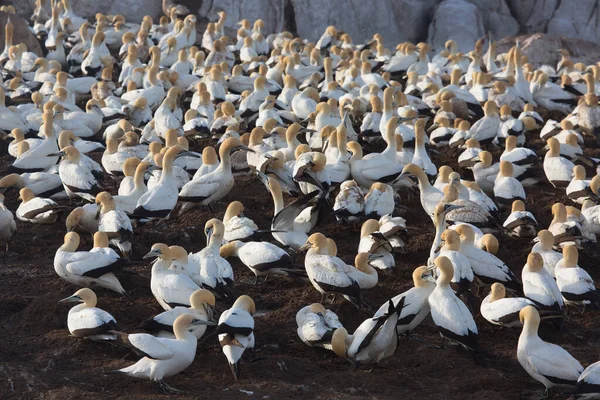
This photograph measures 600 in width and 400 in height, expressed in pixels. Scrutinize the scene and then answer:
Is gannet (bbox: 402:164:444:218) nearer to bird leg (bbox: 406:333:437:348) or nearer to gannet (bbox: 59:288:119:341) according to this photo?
bird leg (bbox: 406:333:437:348)

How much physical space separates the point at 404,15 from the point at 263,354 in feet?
66.0

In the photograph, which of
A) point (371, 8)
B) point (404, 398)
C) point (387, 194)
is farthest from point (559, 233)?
point (371, 8)

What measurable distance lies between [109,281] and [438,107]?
8880mm

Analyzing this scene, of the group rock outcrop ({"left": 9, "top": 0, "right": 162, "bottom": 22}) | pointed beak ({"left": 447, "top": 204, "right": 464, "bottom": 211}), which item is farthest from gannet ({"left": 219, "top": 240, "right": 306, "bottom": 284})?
rock outcrop ({"left": 9, "top": 0, "right": 162, "bottom": 22})

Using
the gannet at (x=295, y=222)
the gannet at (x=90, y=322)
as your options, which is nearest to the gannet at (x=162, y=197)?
the gannet at (x=295, y=222)

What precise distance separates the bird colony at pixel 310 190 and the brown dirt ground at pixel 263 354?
0.10 m

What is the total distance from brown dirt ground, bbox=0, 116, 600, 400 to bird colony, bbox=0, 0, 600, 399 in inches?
3.8

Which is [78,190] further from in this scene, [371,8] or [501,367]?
[371,8]

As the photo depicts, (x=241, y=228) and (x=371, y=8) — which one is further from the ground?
(x=241, y=228)

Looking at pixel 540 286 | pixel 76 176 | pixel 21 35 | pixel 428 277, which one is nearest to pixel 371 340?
pixel 428 277

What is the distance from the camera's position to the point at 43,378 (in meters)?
7.96

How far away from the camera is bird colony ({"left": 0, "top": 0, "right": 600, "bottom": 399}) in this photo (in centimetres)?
869

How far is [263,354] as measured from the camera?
8719mm

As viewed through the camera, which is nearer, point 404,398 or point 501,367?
point 404,398
